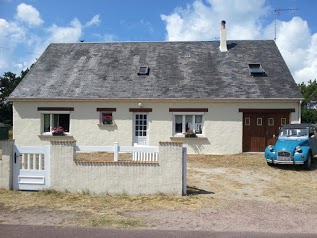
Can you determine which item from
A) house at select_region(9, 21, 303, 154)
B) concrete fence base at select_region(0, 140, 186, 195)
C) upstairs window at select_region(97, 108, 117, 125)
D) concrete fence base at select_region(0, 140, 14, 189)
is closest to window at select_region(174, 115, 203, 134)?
house at select_region(9, 21, 303, 154)

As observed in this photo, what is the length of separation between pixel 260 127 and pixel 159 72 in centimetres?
640

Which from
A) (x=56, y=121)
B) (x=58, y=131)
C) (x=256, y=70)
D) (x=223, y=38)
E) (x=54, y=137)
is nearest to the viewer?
(x=58, y=131)

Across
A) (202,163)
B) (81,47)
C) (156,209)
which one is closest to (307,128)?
(202,163)

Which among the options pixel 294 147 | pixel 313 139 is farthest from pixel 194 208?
pixel 313 139

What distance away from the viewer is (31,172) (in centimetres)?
834

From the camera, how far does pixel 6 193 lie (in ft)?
26.5

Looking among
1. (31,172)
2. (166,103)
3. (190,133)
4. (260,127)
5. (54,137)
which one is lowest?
(31,172)

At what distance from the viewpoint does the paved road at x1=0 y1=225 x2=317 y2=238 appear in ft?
17.4

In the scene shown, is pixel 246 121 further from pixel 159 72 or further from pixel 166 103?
pixel 159 72

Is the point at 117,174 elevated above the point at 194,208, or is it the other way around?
the point at 117,174

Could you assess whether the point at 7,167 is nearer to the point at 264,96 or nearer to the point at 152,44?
the point at 264,96

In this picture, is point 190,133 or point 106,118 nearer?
point 190,133

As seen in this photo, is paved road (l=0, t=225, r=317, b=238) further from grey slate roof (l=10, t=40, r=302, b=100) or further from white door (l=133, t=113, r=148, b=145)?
white door (l=133, t=113, r=148, b=145)

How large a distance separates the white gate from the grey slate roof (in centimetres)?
909
